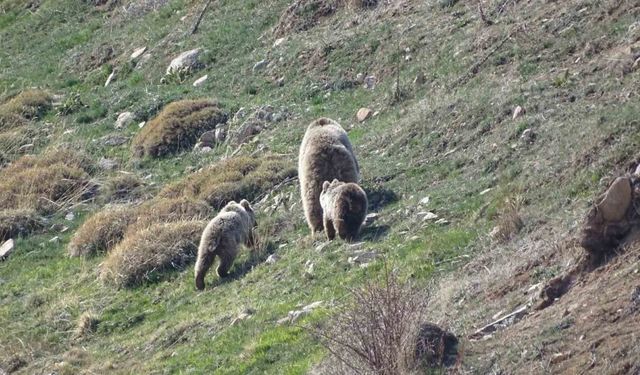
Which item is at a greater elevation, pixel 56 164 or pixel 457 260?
pixel 457 260

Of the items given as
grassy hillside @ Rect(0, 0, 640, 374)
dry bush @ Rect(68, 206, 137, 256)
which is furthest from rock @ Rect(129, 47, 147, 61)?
dry bush @ Rect(68, 206, 137, 256)

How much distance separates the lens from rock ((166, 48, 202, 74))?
95.2 feet

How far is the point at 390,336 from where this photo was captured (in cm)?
1039

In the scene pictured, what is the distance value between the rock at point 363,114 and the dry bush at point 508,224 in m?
8.06

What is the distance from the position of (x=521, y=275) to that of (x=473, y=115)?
723cm

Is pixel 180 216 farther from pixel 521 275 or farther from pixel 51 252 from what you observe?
pixel 521 275

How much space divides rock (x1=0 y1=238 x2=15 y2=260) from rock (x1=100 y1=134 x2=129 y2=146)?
4280 mm

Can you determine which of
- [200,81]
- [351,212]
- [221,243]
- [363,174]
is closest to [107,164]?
[200,81]

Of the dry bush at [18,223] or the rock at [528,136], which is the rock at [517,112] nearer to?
the rock at [528,136]

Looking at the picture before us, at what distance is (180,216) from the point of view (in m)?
20.6

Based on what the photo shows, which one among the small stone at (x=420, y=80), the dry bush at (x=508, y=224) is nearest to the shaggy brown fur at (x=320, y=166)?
the dry bush at (x=508, y=224)

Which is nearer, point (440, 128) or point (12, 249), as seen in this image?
point (440, 128)

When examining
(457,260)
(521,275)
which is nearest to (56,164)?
(457,260)

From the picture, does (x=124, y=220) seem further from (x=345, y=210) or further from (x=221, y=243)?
(x=345, y=210)
